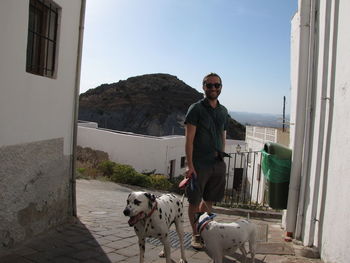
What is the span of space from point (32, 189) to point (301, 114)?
3739mm

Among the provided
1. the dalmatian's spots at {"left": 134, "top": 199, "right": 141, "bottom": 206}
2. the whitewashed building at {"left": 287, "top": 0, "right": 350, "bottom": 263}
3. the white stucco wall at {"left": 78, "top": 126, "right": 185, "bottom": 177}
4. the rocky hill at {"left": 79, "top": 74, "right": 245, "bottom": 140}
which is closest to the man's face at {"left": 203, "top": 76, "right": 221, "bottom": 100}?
the whitewashed building at {"left": 287, "top": 0, "right": 350, "bottom": 263}

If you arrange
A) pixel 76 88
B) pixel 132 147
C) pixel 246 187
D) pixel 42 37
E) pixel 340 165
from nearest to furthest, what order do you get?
1. pixel 340 165
2. pixel 42 37
3. pixel 76 88
4. pixel 132 147
5. pixel 246 187

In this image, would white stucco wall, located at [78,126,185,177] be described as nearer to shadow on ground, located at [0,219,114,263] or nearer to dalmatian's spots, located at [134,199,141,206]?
shadow on ground, located at [0,219,114,263]

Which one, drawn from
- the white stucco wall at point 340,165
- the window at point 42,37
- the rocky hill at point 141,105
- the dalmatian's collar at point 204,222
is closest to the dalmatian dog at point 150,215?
the dalmatian's collar at point 204,222

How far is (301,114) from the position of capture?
5.21 meters

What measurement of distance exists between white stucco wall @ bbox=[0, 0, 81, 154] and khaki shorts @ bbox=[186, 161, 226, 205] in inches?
87.1

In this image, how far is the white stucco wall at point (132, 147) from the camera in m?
Answer: 23.7

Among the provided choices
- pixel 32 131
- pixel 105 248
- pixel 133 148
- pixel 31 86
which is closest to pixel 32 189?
pixel 32 131

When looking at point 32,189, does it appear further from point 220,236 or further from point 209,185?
point 220,236

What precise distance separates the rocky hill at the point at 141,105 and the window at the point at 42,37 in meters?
55.5

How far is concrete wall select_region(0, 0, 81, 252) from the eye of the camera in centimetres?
441

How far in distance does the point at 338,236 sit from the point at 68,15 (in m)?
4.85

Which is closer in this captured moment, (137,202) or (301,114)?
(137,202)

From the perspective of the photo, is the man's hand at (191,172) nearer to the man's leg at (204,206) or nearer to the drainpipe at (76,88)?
the man's leg at (204,206)
